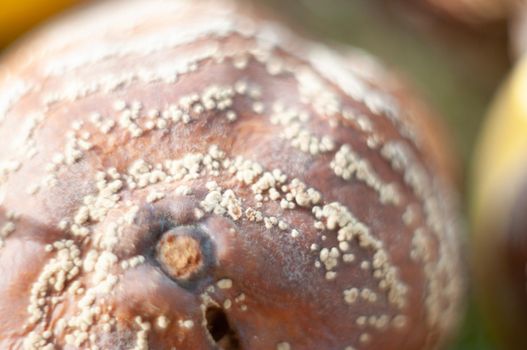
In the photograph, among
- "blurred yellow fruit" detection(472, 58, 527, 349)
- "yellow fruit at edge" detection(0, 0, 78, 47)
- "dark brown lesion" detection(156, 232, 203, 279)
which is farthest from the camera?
"yellow fruit at edge" detection(0, 0, 78, 47)

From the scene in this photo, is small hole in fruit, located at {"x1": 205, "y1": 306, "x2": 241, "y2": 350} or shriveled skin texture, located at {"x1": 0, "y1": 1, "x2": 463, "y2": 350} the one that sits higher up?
shriveled skin texture, located at {"x1": 0, "y1": 1, "x2": 463, "y2": 350}

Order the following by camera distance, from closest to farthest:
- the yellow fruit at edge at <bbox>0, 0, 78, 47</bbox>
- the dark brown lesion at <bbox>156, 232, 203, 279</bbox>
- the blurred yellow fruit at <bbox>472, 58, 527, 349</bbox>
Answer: the dark brown lesion at <bbox>156, 232, 203, 279</bbox> → the blurred yellow fruit at <bbox>472, 58, 527, 349</bbox> → the yellow fruit at edge at <bbox>0, 0, 78, 47</bbox>

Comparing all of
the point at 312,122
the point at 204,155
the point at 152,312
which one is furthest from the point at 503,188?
the point at 152,312

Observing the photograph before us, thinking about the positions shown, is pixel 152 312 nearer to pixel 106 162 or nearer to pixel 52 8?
pixel 106 162

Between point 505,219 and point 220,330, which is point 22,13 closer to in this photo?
point 220,330

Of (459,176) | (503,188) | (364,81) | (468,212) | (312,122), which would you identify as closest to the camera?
(312,122)

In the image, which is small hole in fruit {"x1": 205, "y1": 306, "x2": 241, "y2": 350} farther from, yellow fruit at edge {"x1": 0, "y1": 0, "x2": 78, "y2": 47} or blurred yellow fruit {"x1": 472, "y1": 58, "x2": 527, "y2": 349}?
yellow fruit at edge {"x1": 0, "y1": 0, "x2": 78, "y2": 47}

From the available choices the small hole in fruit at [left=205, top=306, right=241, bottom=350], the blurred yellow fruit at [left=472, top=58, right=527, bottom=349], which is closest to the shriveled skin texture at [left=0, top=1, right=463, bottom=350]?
the small hole in fruit at [left=205, top=306, right=241, bottom=350]
